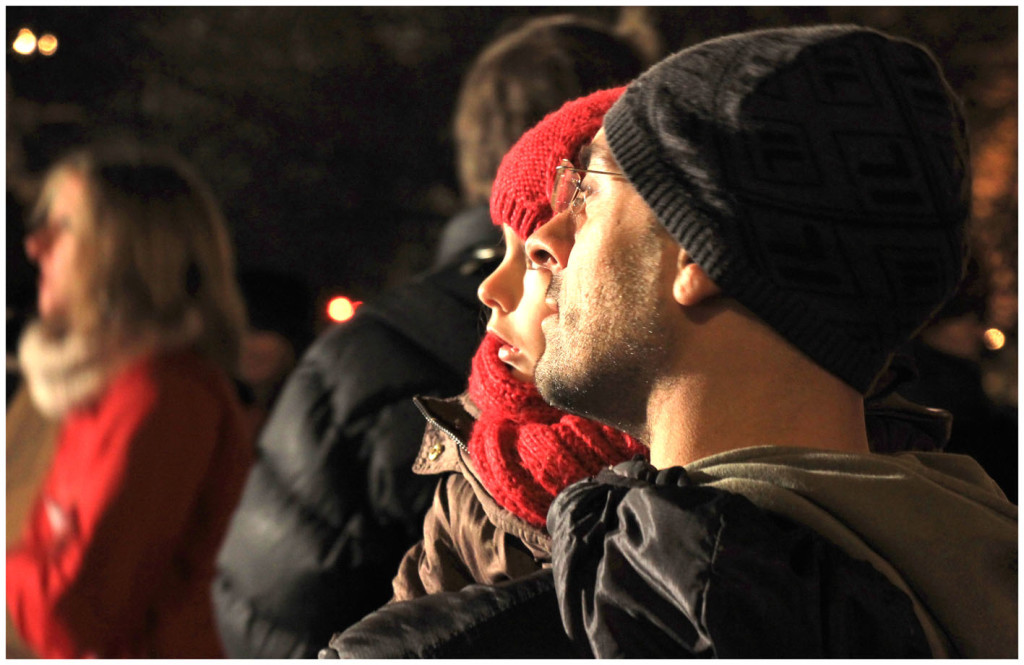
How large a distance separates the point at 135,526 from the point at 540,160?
1.44 m

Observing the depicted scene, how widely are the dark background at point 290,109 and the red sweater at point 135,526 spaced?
1.62m

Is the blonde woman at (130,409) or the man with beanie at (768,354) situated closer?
the man with beanie at (768,354)

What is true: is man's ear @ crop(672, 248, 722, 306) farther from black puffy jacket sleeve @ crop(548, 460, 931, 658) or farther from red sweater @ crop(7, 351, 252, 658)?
red sweater @ crop(7, 351, 252, 658)

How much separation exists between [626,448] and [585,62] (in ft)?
3.21

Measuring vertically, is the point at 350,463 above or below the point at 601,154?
below

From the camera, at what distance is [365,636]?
128cm

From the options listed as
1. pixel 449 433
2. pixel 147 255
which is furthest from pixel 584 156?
pixel 147 255

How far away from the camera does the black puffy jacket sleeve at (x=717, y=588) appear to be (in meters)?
1.07

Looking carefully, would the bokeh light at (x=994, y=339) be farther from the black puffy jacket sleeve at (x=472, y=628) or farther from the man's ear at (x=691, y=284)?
the black puffy jacket sleeve at (x=472, y=628)

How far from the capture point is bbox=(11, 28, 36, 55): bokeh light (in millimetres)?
4215

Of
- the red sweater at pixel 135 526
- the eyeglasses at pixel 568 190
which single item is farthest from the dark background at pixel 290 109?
the eyeglasses at pixel 568 190

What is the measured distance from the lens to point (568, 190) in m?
1.45

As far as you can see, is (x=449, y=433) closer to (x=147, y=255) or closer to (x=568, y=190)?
(x=568, y=190)

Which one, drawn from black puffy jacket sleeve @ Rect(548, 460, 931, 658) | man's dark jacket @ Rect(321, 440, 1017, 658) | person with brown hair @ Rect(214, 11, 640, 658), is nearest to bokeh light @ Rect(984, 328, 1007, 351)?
person with brown hair @ Rect(214, 11, 640, 658)
